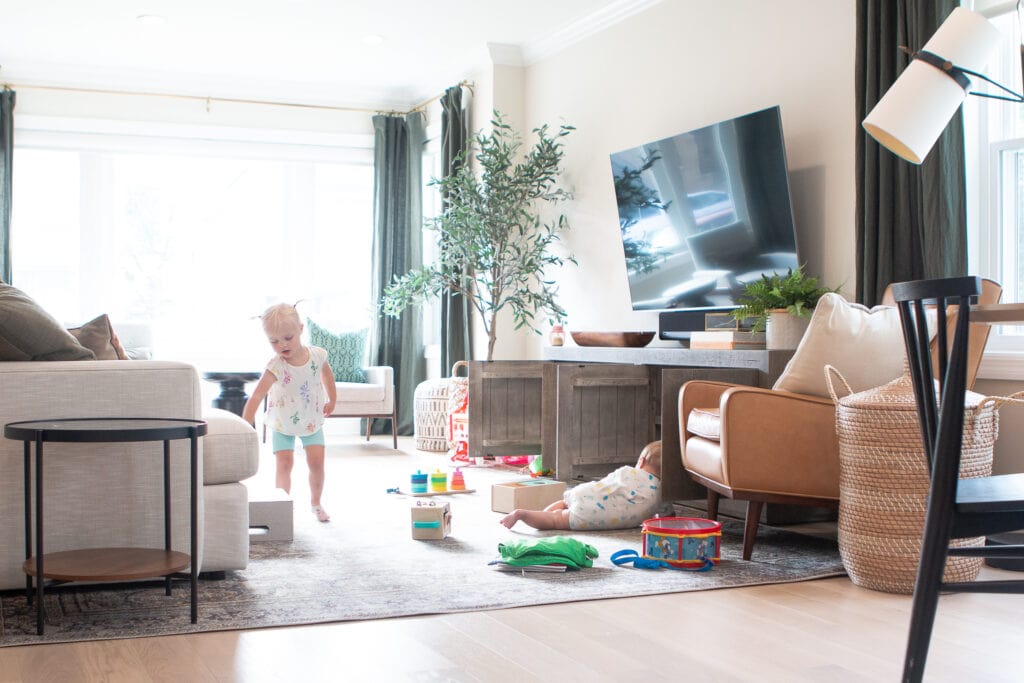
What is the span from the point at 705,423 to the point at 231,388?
4.26 m

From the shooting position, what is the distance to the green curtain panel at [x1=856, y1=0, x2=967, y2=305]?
141 inches

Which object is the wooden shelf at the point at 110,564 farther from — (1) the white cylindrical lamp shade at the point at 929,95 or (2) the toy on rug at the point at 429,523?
(1) the white cylindrical lamp shade at the point at 929,95

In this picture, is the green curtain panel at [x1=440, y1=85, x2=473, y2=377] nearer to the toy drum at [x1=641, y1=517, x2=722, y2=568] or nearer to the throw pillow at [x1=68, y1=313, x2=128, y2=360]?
the toy drum at [x1=641, y1=517, x2=722, y2=568]

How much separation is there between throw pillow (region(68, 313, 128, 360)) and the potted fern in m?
2.31

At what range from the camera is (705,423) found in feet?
11.0

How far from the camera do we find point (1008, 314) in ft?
4.58

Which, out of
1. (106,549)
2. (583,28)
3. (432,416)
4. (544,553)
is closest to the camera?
(106,549)

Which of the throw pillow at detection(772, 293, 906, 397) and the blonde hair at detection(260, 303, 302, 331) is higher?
the blonde hair at detection(260, 303, 302, 331)

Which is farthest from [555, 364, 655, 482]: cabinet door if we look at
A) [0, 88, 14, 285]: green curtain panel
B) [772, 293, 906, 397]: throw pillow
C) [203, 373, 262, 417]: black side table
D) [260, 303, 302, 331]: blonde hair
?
[0, 88, 14, 285]: green curtain panel

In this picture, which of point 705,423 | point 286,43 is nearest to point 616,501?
point 705,423

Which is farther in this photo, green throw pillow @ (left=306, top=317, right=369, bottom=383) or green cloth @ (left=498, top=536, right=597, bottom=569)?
green throw pillow @ (left=306, top=317, right=369, bottom=383)

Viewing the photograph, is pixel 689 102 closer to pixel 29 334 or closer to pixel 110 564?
pixel 29 334

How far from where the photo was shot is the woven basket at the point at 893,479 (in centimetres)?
279

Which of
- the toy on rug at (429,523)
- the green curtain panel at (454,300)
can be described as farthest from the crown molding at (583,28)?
the toy on rug at (429,523)
